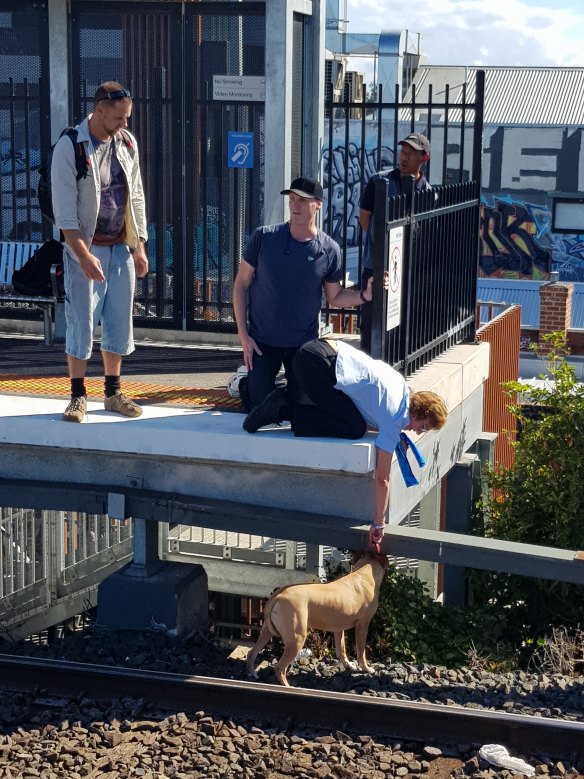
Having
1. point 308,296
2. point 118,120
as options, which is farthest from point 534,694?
point 118,120

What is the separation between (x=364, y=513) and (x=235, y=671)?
1198 millimetres

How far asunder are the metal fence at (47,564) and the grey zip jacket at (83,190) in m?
2.87

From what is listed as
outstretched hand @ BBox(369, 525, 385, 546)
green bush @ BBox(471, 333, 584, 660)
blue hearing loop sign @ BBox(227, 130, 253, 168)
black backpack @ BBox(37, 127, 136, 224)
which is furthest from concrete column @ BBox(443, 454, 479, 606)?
black backpack @ BBox(37, 127, 136, 224)

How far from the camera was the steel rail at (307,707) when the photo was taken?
5836 millimetres

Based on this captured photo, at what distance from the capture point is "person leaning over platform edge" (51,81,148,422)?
22.4 ft

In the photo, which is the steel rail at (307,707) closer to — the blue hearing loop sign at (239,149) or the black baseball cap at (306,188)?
the black baseball cap at (306,188)

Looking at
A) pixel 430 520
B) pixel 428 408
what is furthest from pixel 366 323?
pixel 430 520

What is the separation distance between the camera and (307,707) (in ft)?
20.0

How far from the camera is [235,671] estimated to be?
6711 millimetres

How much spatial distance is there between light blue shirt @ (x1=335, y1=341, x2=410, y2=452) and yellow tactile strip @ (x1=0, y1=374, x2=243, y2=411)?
118cm

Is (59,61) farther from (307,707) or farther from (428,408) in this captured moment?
(307,707)

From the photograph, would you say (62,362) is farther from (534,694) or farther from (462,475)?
(534,694)

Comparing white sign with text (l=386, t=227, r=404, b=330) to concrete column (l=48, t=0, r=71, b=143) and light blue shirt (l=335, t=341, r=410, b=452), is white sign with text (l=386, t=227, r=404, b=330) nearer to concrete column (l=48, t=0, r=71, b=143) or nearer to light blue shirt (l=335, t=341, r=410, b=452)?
light blue shirt (l=335, t=341, r=410, b=452)

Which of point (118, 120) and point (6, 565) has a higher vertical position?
point (118, 120)
